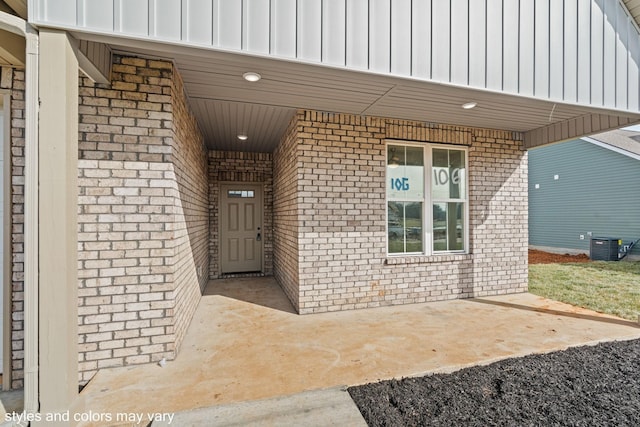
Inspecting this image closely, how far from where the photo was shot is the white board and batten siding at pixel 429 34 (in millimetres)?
2086

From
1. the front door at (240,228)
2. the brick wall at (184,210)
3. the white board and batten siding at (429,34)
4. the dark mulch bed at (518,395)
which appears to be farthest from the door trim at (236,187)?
the dark mulch bed at (518,395)

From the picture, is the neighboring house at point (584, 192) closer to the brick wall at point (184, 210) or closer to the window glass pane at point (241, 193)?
the window glass pane at point (241, 193)

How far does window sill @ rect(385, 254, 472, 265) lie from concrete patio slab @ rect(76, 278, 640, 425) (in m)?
0.65

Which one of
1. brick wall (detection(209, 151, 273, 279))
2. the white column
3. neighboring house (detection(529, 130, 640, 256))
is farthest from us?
neighboring house (detection(529, 130, 640, 256))

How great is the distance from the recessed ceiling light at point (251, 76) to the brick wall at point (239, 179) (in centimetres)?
371

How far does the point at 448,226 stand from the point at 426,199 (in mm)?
625

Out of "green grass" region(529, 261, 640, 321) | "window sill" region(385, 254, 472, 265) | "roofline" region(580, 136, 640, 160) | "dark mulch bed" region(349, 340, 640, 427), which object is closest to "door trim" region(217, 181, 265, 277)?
"window sill" region(385, 254, 472, 265)

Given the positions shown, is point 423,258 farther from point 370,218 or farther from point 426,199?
point 370,218

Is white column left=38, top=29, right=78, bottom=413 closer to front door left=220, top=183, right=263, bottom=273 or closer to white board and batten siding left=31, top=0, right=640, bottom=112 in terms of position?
white board and batten siding left=31, top=0, right=640, bottom=112

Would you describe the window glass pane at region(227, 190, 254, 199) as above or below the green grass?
above

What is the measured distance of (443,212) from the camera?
4.88 meters

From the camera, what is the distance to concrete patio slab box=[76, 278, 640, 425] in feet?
7.65

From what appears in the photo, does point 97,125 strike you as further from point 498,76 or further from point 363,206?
point 498,76

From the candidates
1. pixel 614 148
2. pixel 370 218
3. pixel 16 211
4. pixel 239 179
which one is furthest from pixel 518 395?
pixel 614 148
